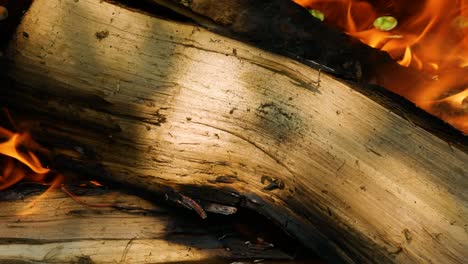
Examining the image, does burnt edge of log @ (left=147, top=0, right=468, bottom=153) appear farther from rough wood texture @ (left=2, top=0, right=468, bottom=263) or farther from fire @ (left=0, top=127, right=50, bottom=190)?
fire @ (left=0, top=127, right=50, bottom=190)

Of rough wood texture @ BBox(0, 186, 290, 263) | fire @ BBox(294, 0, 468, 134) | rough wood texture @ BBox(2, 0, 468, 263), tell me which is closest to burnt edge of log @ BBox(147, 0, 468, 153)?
rough wood texture @ BBox(2, 0, 468, 263)

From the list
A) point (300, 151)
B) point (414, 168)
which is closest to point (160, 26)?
point (300, 151)

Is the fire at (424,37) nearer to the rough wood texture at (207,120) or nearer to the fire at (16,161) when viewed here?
the rough wood texture at (207,120)

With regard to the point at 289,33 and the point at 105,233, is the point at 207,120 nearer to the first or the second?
the point at 289,33

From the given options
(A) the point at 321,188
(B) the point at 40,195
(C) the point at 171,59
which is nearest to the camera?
(A) the point at 321,188

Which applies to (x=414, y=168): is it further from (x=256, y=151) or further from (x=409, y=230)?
(x=256, y=151)

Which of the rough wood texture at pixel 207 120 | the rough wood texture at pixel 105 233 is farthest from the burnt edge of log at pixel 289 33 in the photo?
the rough wood texture at pixel 105 233

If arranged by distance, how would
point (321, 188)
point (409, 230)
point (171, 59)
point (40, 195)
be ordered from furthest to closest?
1. point (40, 195)
2. point (171, 59)
3. point (321, 188)
4. point (409, 230)
